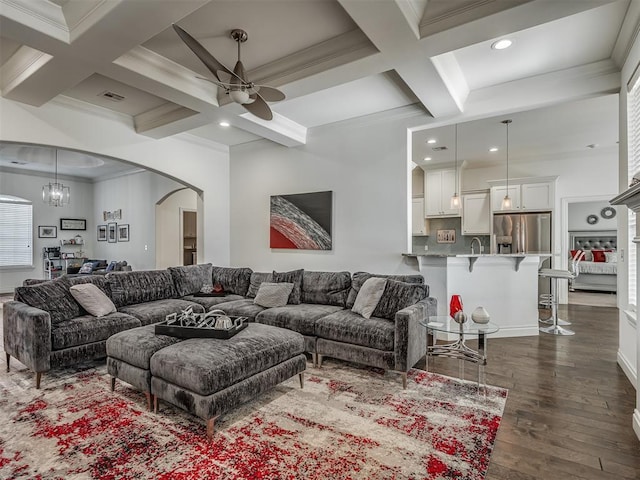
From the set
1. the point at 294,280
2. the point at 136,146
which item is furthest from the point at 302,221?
the point at 136,146

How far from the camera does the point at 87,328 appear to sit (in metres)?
3.39

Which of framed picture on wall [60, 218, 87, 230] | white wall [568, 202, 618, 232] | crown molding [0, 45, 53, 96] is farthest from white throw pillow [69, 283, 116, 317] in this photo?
white wall [568, 202, 618, 232]

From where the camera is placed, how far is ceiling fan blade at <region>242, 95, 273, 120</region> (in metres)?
3.08

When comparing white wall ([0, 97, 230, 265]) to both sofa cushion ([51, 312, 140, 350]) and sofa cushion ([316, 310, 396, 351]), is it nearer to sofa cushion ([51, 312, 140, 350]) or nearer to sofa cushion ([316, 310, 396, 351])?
sofa cushion ([51, 312, 140, 350])

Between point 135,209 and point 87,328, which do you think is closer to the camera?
point 87,328

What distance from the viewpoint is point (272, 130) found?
4.71 m

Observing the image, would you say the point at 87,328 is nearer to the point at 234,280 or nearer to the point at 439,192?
the point at 234,280

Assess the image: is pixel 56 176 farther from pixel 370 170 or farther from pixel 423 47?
pixel 423 47

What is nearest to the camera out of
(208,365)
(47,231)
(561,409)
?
(208,365)

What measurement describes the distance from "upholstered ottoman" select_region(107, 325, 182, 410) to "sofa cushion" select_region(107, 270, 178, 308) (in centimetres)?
151

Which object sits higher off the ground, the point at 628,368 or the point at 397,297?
the point at 397,297

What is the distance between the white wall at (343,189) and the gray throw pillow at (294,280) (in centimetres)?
74

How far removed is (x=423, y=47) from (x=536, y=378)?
3.11m

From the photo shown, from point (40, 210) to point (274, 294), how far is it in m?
8.28
